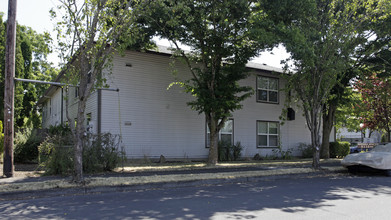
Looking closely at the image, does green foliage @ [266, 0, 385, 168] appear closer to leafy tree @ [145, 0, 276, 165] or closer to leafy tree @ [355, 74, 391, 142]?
leafy tree @ [145, 0, 276, 165]

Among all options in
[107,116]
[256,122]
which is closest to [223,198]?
[107,116]

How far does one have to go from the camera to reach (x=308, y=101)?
14.1 meters

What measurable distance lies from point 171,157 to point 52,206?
35.0 ft

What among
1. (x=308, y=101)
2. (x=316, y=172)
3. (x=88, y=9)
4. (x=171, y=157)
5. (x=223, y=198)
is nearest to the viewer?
(x=223, y=198)

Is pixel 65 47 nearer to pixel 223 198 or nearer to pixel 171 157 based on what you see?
pixel 223 198

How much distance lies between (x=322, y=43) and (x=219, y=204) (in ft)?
29.9

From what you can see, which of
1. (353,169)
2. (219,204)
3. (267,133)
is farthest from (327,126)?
(219,204)

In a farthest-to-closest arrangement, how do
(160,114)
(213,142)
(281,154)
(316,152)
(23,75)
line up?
(23,75) → (281,154) → (160,114) → (213,142) → (316,152)

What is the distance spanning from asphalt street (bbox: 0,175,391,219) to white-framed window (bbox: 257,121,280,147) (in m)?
11.2

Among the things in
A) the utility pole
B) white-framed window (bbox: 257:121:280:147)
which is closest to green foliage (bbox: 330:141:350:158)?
white-framed window (bbox: 257:121:280:147)

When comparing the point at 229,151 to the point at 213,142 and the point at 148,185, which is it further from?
the point at 148,185

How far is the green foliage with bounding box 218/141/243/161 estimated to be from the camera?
1832 cm

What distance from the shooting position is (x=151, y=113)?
1700cm

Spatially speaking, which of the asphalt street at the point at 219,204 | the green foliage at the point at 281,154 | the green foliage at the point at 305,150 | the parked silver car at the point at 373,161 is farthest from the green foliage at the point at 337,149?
the asphalt street at the point at 219,204
